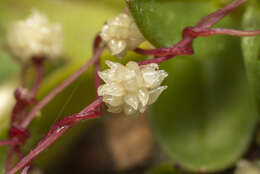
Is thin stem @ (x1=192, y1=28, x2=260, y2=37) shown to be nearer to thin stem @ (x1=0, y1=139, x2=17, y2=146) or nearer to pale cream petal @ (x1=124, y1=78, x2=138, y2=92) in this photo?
pale cream petal @ (x1=124, y1=78, x2=138, y2=92)

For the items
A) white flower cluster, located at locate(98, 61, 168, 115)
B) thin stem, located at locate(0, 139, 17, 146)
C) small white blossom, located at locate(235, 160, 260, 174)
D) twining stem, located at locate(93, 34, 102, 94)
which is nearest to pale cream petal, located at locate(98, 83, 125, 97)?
white flower cluster, located at locate(98, 61, 168, 115)

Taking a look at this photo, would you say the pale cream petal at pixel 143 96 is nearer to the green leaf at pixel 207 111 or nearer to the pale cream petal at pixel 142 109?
Answer: the pale cream petal at pixel 142 109

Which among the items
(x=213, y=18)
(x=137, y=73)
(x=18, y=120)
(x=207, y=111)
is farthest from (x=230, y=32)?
(x=18, y=120)

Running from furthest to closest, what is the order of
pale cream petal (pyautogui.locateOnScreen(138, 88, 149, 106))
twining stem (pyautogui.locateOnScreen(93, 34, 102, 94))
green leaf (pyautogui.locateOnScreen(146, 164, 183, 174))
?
green leaf (pyautogui.locateOnScreen(146, 164, 183, 174)), twining stem (pyautogui.locateOnScreen(93, 34, 102, 94)), pale cream petal (pyautogui.locateOnScreen(138, 88, 149, 106))

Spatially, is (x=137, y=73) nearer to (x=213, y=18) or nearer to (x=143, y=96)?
(x=143, y=96)

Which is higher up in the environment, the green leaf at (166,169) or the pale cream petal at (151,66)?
the pale cream petal at (151,66)

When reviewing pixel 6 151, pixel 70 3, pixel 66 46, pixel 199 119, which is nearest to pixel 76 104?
pixel 6 151

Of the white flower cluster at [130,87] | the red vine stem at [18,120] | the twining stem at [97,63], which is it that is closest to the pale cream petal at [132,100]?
the white flower cluster at [130,87]

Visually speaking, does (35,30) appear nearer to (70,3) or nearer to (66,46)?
(66,46)

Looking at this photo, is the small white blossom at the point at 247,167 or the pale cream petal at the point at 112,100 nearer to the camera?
the pale cream petal at the point at 112,100
